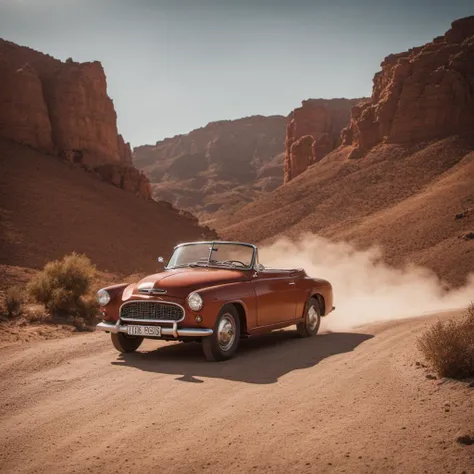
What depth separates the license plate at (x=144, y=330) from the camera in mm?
8227

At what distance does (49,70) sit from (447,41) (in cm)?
5954

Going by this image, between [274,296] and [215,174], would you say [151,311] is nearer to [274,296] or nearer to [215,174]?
[274,296]

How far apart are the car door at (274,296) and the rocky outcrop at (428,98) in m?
66.0

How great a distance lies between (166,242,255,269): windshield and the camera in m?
9.81

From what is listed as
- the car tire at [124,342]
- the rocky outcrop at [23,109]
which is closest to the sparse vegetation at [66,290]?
the car tire at [124,342]

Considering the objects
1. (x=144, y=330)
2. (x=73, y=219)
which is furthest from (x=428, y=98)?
(x=144, y=330)

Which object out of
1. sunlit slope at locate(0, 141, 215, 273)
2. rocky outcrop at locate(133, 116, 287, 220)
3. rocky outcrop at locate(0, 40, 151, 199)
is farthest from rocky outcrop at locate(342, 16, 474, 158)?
rocky outcrop at locate(133, 116, 287, 220)

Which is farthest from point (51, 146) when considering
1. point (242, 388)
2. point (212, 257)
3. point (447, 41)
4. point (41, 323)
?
point (447, 41)

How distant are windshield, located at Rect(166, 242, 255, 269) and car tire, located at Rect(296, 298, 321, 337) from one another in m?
1.89

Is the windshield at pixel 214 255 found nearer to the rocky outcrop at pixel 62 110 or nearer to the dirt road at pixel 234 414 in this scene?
the dirt road at pixel 234 414

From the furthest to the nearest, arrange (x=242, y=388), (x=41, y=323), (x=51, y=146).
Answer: (x=51, y=146) → (x=41, y=323) → (x=242, y=388)

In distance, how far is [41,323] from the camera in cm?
1334

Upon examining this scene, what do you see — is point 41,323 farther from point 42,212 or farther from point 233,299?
point 42,212

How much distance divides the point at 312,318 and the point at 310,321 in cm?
12
